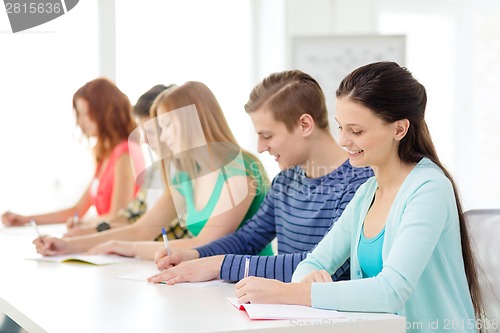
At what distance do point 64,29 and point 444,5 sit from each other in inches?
112

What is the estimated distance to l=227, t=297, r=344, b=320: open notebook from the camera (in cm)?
139

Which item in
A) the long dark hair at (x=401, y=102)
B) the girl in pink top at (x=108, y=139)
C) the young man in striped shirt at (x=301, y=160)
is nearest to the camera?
the long dark hair at (x=401, y=102)

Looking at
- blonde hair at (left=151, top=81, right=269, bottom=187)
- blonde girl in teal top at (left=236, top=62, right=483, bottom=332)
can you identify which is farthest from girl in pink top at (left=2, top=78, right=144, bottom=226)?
blonde girl in teal top at (left=236, top=62, right=483, bottom=332)

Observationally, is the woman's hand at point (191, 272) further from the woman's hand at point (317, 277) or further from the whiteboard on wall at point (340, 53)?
the whiteboard on wall at point (340, 53)

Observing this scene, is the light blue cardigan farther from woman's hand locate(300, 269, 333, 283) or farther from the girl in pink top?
the girl in pink top

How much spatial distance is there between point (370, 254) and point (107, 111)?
2.05m

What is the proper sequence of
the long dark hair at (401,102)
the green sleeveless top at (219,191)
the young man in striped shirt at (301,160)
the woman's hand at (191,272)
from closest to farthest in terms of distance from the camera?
the long dark hair at (401,102)
the woman's hand at (191,272)
the young man in striped shirt at (301,160)
the green sleeveless top at (219,191)

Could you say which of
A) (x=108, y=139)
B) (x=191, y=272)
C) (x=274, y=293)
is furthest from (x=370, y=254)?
(x=108, y=139)

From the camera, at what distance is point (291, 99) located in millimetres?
2098

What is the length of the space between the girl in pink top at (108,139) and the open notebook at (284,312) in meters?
1.96

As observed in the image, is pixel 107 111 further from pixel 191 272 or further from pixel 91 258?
pixel 191 272

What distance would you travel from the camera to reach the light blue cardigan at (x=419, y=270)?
4.74ft

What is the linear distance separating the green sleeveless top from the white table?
0.28 m

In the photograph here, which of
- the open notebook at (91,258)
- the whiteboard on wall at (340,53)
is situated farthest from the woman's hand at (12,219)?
the whiteboard on wall at (340,53)
